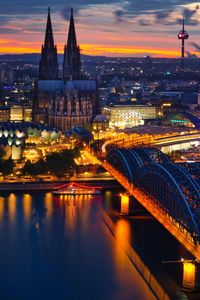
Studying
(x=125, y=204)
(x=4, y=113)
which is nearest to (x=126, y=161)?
(x=125, y=204)

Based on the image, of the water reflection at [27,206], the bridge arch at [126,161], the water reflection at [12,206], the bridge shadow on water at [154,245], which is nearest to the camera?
the bridge shadow on water at [154,245]

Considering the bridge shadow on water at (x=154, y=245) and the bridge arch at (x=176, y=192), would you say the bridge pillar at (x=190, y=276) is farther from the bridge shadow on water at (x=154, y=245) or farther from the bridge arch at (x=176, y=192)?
the bridge arch at (x=176, y=192)

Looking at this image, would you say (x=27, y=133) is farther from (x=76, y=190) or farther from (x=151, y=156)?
(x=151, y=156)

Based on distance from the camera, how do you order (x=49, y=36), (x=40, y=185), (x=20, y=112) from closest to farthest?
(x=40, y=185)
(x=49, y=36)
(x=20, y=112)

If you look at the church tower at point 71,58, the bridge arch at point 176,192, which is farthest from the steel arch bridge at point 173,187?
the church tower at point 71,58

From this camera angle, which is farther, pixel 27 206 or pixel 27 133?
pixel 27 133

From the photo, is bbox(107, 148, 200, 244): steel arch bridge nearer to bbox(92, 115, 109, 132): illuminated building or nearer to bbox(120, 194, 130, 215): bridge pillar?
bbox(120, 194, 130, 215): bridge pillar

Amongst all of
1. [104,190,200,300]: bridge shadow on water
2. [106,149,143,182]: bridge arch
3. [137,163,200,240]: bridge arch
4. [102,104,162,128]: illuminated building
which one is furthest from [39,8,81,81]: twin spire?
[137,163,200,240]: bridge arch
